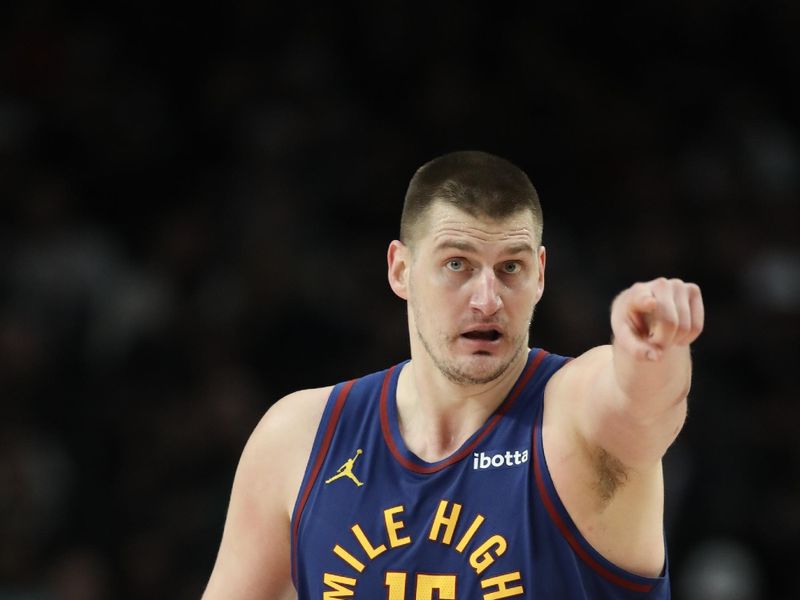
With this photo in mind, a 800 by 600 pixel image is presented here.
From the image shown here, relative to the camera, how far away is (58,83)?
9375mm

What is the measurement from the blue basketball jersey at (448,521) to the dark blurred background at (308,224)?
328cm

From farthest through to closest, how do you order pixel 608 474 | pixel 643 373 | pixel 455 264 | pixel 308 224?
pixel 308 224, pixel 455 264, pixel 608 474, pixel 643 373

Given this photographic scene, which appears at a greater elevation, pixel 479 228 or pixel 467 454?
pixel 479 228

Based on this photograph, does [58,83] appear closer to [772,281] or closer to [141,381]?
[141,381]

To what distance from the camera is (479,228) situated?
3928 mm

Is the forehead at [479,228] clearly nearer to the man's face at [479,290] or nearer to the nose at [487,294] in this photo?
the man's face at [479,290]

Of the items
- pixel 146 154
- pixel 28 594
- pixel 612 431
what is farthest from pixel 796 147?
pixel 612 431

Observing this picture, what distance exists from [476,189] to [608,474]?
0.92 meters

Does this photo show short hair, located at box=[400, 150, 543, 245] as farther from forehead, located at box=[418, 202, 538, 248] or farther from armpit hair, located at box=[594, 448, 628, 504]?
armpit hair, located at box=[594, 448, 628, 504]

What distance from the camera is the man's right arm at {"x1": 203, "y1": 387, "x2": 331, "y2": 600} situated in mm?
4223

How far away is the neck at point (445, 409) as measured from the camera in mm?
4078

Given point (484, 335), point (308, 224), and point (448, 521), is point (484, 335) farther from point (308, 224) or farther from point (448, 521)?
point (308, 224)

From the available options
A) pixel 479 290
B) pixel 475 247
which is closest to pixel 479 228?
pixel 475 247

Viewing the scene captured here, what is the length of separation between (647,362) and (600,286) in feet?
17.5
